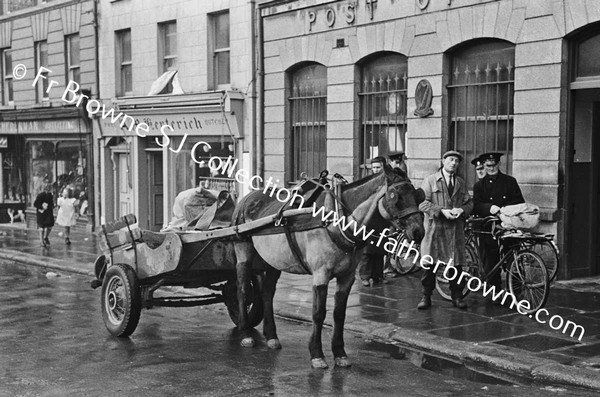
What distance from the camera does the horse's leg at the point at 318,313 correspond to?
793cm

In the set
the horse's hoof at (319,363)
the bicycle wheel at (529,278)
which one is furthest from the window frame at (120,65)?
the horse's hoof at (319,363)

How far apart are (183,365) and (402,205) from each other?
8.93ft

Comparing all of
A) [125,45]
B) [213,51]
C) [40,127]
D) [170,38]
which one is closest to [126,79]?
[125,45]

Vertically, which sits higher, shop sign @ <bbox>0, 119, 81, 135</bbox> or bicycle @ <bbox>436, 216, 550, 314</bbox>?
shop sign @ <bbox>0, 119, 81, 135</bbox>

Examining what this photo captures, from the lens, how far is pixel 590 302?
11.6 meters

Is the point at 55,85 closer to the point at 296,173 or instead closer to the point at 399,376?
the point at 296,173

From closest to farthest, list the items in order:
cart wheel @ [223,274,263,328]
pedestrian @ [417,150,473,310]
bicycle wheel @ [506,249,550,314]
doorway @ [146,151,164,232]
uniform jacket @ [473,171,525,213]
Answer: cart wheel @ [223,274,263,328] < bicycle wheel @ [506,249,550,314] < pedestrian @ [417,150,473,310] < uniform jacket @ [473,171,525,213] < doorway @ [146,151,164,232]

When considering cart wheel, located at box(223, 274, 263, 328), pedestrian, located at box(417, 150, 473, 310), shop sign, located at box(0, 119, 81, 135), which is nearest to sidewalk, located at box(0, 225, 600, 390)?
pedestrian, located at box(417, 150, 473, 310)

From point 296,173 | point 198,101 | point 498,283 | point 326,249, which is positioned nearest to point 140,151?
point 198,101

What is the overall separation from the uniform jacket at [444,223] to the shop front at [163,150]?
9.51 metres

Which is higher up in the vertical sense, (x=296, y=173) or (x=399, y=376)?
(x=296, y=173)

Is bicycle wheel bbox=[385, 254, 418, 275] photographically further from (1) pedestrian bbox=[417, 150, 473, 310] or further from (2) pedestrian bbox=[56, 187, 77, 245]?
(2) pedestrian bbox=[56, 187, 77, 245]

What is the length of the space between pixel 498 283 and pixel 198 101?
1104cm

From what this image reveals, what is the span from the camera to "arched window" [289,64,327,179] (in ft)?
59.9
